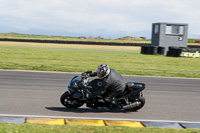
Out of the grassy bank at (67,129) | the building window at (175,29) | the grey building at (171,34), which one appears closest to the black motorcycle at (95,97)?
the grassy bank at (67,129)

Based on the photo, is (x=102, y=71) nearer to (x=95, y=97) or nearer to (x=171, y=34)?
(x=95, y=97)

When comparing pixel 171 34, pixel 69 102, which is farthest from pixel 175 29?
pixel 69 102

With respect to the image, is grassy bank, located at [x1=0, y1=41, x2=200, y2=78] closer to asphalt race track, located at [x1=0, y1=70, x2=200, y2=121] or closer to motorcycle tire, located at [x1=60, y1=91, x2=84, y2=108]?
asphalt race track, located at [x1=0, y1=70, x2=200, y2=121]

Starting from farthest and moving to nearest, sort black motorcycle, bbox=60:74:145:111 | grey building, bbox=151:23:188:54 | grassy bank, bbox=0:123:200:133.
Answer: grey building, bbox=151:23:188:54
black motorcycle, bbox=60:74:145:111
grassy bank, bbox=0:123:200:133

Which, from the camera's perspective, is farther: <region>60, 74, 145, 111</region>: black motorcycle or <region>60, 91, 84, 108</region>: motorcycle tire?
<region>60, 91, 84, 108</region>: motorcycle tire

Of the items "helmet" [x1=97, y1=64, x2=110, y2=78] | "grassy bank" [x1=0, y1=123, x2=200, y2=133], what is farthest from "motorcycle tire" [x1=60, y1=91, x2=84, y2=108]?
"grassy bank" [x1=0, y1=123, x2=200, y2=133]

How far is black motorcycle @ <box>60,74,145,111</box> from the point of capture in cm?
779

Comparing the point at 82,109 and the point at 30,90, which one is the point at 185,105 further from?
the point at 30,90

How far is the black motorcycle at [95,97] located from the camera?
7.79m

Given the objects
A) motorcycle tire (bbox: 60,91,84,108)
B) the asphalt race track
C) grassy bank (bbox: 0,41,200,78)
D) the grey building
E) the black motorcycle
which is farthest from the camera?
the grey building

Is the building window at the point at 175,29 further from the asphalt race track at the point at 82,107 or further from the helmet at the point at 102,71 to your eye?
the helmet at the point at 102,71

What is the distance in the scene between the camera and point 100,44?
185 ft

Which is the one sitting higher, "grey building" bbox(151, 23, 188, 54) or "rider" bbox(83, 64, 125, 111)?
"grey building" bbox(151, 23, 188, 54)

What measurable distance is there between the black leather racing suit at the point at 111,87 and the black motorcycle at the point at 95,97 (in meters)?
0.13
